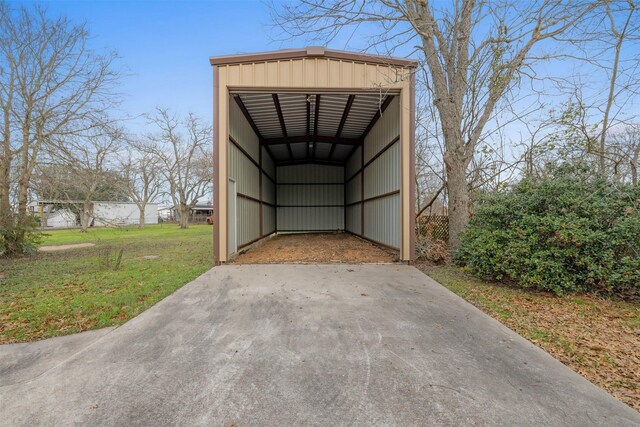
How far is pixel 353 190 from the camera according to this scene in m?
13.9

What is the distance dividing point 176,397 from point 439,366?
1950mm

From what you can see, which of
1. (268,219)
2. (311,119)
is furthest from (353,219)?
(311,119)

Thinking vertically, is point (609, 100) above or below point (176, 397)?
above

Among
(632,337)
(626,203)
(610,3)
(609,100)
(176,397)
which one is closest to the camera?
(176,397)

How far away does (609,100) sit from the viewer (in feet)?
22.0

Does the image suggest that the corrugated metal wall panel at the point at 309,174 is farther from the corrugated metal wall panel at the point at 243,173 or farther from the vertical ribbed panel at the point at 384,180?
the corrugated metal wall panel at the point at 243,173

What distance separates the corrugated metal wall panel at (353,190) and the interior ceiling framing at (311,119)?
4.69 ft

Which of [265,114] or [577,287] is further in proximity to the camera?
[265,114]

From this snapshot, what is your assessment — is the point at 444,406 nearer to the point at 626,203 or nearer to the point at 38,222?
the point at 626,203

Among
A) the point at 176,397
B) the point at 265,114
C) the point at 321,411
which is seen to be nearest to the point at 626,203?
the point at 321,411

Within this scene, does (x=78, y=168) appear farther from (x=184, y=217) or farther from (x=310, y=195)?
(x=184, y=217)

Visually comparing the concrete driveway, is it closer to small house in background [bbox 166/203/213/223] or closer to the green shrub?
the green shrub

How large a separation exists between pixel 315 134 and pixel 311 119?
72.1 inches

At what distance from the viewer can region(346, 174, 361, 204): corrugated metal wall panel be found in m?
12.8
